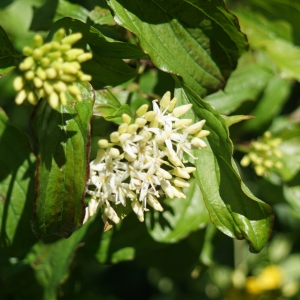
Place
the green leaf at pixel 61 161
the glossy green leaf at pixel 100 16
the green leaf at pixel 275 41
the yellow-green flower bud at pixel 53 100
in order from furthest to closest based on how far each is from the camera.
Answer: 1. the green leaf at pixel 275 41
2. the glossy green leaf at pixel 100 16
3. the green leaf at pixel 61 161
4. the yellow-green flower bud at pixel 53 100

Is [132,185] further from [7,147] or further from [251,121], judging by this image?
[251,121]

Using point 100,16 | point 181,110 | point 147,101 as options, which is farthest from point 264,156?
point 100,16

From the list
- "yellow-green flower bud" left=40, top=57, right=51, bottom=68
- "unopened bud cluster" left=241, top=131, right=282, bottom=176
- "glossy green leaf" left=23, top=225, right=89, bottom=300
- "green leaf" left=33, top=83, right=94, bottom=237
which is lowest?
"glossy green leaf" left=23, top=225, right=89, bottom=300

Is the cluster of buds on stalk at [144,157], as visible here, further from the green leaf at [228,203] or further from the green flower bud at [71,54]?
the green flower bud at [71,54]

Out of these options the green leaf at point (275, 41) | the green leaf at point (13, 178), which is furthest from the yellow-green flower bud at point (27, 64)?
the green leaf at point (275, 41)

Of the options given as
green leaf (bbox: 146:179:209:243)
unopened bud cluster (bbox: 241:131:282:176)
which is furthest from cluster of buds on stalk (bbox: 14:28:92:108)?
unopened bud cluster (bbox: 241:131:282:176)

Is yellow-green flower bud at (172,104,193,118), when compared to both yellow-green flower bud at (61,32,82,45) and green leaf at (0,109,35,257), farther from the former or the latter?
green leaf at (0,109,35,257)

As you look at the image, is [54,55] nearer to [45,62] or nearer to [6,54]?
[45,62]
